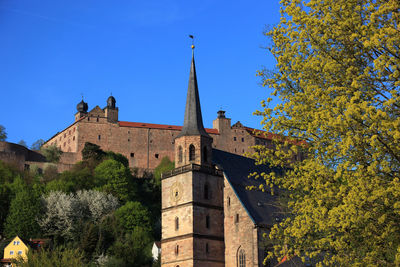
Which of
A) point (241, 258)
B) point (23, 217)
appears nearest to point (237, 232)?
point (241, 258)

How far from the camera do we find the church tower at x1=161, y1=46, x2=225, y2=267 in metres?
38.7

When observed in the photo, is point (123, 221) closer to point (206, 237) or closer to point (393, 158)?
point (206, 237)

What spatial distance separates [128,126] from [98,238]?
1534 inches

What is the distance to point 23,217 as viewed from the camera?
2445 inches

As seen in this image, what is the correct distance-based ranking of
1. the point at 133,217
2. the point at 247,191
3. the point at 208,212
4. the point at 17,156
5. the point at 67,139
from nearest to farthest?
the point at 208,212 → the point at 247,191 → the point at 133,217 → the point at 17,156 → the point at 67,139

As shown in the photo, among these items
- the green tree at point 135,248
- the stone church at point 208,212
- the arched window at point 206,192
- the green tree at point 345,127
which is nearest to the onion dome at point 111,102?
the green tree at point 135,248

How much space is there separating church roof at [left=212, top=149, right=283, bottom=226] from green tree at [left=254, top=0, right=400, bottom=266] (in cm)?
2226

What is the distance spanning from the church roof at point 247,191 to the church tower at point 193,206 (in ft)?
3.34

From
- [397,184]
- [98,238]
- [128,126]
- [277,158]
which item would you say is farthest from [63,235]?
[397,184]

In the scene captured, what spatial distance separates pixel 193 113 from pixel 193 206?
7536 millimetres

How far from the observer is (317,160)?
49.0 feet

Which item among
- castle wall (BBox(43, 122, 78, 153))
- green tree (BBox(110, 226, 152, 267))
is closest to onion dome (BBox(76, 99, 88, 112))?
castle wall (BBox(43, 122, 78, 153))

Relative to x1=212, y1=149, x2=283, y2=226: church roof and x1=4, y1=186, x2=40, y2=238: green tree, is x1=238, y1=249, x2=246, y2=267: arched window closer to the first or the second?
x1=212, y1=149, x2=283, y2=226: church roof

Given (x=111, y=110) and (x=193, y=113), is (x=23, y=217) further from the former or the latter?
(x=111, y=110)
